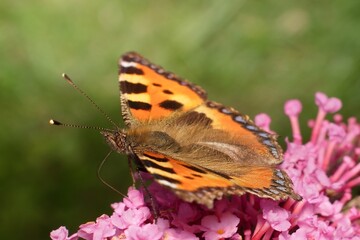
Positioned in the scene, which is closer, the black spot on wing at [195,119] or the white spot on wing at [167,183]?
the white spot on wing at [167,183]

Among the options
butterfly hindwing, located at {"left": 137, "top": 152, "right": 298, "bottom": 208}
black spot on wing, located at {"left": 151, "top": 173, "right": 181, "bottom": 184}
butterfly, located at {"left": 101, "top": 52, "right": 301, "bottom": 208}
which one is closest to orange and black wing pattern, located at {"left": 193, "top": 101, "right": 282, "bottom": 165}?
butterfly, located at {"left": 101, "top": 52, "right": 301, "bottom": 208}

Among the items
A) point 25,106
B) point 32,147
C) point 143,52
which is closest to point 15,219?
point 32,147

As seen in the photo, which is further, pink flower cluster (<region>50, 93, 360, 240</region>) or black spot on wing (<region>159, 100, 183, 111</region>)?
black spot on wing (<region>159, 100, 183, 111</region>)

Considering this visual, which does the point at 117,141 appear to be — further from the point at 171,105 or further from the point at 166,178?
the point at 166,178

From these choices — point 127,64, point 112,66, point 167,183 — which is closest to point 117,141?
point 127,64

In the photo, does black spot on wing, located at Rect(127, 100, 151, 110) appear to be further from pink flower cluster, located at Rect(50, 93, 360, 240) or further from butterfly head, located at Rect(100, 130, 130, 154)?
pink flower cluster, located at Rect(50, 93, 360, 240)

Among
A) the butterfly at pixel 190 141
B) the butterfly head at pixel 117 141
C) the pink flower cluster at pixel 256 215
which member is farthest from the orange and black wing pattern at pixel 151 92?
the pink flower cluster at pixel 256 215

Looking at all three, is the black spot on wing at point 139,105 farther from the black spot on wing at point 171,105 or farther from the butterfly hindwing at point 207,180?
the butterfly hindwing at point 207,180

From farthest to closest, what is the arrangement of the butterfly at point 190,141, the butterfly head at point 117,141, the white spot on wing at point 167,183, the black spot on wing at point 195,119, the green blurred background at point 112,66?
the green blurred background at point 112,66, the black spot on wing at point 195,119, the butterfly head at point 117,141, the butterfly at point 190,141, the white spot on wing at point 167,183
